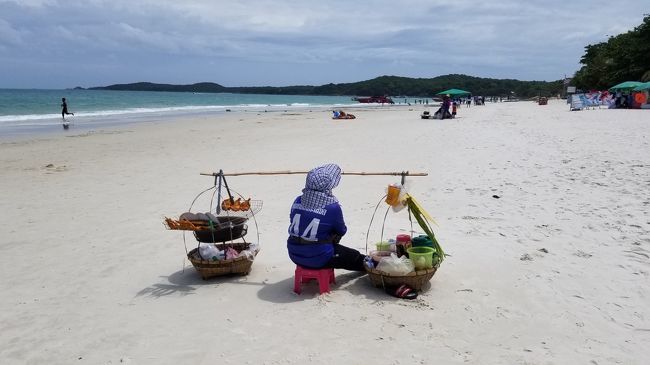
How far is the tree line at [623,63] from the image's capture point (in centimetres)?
4275

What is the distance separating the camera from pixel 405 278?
4.88 meters

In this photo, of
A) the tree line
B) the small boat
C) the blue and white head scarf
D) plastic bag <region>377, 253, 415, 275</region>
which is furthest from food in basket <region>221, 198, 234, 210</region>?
the small boat

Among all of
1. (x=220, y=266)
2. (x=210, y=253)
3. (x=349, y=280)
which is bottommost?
(x=349, y=280)

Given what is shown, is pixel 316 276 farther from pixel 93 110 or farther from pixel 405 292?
pixel 93 110

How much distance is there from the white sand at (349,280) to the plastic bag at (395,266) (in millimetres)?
294

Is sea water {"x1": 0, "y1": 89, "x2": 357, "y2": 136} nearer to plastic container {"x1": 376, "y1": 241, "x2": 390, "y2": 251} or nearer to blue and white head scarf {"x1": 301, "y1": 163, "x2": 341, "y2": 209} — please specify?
blue and white head scarf {"x1": 301, "y1": 163, "x2": 341, "y2": 209}

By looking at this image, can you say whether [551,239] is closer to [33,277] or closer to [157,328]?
[157,328]

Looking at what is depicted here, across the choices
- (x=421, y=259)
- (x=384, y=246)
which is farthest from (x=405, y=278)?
(x=384, y=246)

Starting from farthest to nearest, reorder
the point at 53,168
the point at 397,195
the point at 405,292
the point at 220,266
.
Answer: the point at 53,168, the point at 220,266, the point at 397,195, the point at 405,292

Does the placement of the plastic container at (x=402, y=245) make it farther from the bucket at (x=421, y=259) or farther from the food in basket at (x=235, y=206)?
the food in basket at (x=235, y=206)

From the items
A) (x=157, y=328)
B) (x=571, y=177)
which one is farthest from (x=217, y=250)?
(x=571, y=177)

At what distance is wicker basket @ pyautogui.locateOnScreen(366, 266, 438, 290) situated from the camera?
4883 mm

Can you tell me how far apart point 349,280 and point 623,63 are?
52045mm

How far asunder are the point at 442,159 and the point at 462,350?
9.45m
